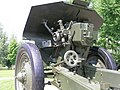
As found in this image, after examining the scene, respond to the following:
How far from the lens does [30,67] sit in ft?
13.8

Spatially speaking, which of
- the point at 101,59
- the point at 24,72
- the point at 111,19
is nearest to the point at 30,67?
the point at 24,72

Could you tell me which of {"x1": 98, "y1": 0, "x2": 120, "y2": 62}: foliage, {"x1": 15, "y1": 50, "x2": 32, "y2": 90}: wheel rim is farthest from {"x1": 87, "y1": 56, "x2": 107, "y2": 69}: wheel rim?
{"x1": 98, "y1": 0, "x2": 120, "y2": 62}: foliage

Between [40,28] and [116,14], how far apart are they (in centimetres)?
846

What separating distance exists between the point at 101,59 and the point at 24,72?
1454 millimetres

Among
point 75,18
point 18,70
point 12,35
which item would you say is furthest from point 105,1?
point 12,35

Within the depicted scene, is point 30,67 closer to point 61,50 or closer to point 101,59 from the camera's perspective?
point 61,50

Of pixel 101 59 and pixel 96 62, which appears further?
pixel 96 62

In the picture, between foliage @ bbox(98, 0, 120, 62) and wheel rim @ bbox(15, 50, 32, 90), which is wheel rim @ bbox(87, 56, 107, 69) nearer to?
wheel rim @ bbox(15, 50, 32, 90)

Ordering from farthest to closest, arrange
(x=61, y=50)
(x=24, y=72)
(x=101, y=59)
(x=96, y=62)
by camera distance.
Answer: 1. (x=96, y=62)
2. (x=101, y=59)
3. (x=61, y=50)
4. (x=24, y=72)

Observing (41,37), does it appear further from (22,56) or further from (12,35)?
(12,35)

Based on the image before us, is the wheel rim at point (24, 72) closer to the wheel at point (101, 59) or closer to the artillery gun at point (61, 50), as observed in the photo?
the artillery gun at point (61, 50)

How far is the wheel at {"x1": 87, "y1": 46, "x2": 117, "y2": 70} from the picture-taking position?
15.8 ft

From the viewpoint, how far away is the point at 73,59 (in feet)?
14.6

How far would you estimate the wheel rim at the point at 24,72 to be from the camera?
13.7 ft
